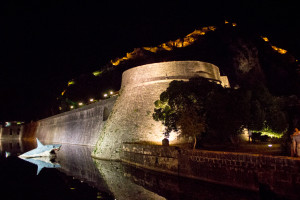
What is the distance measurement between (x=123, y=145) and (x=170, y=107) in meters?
3.70

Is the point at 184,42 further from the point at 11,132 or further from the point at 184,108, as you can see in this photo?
the point at 11,132

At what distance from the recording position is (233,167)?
8398 millimetres

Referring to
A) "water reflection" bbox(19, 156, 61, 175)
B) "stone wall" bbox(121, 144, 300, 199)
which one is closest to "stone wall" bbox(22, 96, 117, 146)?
"water reflection" bbox(19, 156, 61, 175)

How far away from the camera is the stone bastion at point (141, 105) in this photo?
614 inches

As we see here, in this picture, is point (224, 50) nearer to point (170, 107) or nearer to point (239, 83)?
point (239, 83)

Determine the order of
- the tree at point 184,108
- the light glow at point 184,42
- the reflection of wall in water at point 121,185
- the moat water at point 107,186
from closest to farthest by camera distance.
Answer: the moat water at point 107,186 → the reflection of wall in water at point 121,185 → the tree at point 184,108 → the light glow at point 184,42

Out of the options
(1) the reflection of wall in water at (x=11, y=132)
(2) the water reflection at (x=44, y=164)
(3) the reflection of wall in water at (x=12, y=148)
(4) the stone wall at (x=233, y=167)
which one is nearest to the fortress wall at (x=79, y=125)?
(3) the reflection of wall in water at (x=12, y=148)

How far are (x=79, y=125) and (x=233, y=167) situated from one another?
78.1ft

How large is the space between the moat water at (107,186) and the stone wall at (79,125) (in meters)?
9.40

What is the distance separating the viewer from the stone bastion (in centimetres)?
1559

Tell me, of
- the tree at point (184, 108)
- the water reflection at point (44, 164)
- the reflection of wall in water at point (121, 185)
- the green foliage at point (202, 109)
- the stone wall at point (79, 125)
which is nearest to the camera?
the reflection of wall in water at point (121, 185)

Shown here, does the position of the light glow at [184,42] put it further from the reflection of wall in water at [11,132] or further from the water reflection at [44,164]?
the reflection of wall in water at [11,132]

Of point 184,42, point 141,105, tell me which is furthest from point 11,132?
point 141,105

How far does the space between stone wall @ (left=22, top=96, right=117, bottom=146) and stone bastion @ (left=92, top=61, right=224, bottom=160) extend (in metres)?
3.87
